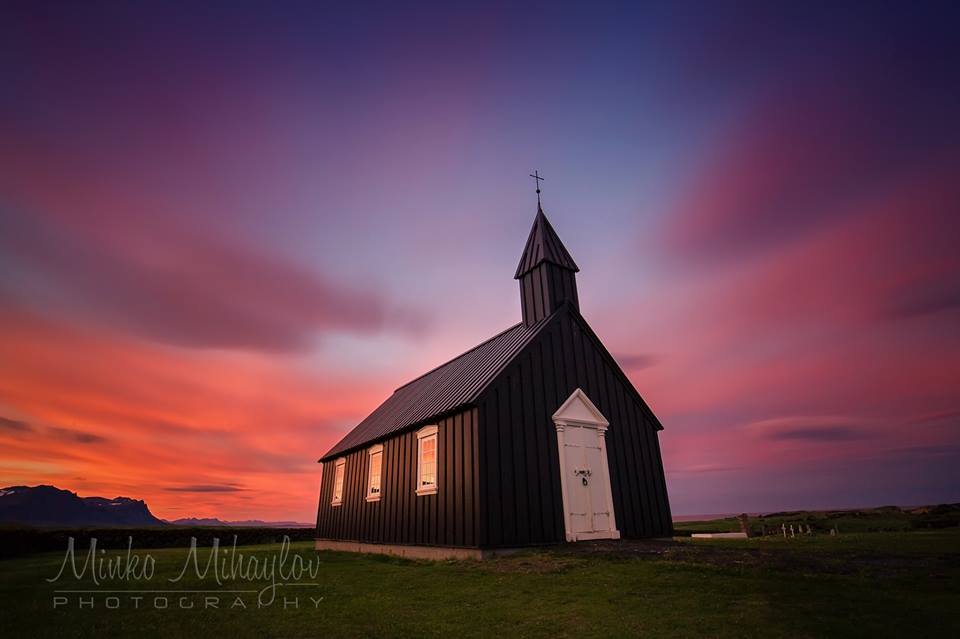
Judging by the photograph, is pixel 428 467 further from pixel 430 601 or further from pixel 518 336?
pixel 430 601

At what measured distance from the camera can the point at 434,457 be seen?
15414 millimetres

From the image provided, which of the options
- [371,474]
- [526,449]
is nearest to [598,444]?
[526,449]

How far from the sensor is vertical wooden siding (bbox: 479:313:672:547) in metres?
13.4

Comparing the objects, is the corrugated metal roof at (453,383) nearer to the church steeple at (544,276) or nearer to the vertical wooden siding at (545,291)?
the vertical wooden siding at (545,291)

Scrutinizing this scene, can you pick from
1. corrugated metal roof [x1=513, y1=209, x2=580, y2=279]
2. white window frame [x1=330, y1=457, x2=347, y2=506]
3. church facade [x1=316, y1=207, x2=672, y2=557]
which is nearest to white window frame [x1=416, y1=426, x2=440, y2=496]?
church facade [x1=316, y1=207, x2=672, y2=557]

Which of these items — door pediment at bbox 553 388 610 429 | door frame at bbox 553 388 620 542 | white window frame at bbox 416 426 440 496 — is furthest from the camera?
door pediment at bbox 553 388 610 429

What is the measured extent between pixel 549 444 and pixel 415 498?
4.94 metres

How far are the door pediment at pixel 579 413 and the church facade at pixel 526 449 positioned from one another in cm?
5

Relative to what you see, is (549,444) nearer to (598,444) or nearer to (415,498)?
(598,444)

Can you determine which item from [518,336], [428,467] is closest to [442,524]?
[428,467]

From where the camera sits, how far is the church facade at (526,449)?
13562mm

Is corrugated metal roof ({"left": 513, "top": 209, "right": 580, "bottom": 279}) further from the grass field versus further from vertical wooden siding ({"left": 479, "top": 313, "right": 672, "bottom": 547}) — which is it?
the grass field

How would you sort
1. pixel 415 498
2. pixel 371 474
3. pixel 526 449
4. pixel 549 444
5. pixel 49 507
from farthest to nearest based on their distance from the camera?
pixel 49 507 < pixel 371 474 < pixel 415 498 < pixel 549 444 < pixel 526 449

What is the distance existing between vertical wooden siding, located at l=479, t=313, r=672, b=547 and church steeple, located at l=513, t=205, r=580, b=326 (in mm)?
1210
